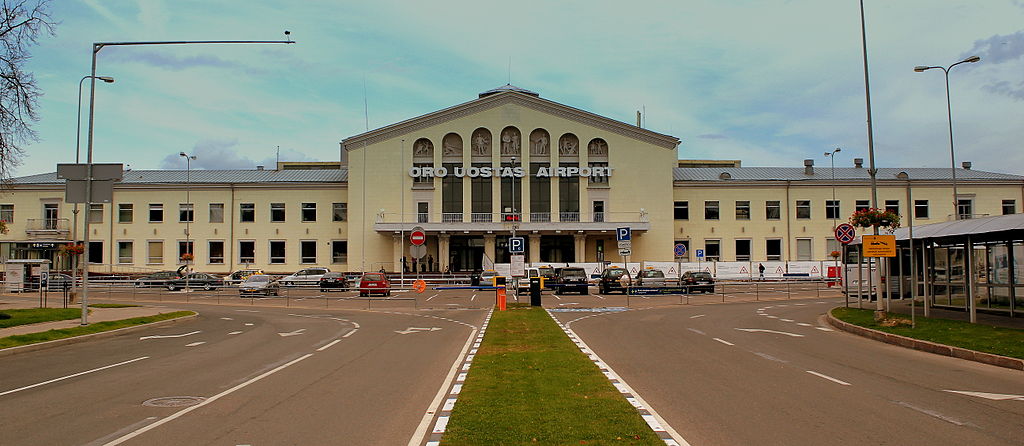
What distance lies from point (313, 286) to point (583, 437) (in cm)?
5388

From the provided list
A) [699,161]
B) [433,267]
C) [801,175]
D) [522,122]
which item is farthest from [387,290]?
[699,161]

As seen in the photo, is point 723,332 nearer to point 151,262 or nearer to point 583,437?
point 583,437

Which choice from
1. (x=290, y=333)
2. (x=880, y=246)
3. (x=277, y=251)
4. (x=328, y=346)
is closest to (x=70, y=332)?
(x=290, y=333)

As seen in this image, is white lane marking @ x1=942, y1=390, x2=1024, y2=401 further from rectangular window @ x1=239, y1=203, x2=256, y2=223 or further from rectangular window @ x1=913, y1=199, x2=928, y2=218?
rectangular window @ x1=239, y1=203, x2=256, y2=223

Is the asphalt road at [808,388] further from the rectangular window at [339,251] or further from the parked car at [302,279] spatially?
the rectangular window at [339,251]

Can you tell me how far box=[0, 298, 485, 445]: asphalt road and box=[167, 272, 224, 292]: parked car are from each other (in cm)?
3527

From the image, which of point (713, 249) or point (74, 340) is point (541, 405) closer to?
point (74, 340)

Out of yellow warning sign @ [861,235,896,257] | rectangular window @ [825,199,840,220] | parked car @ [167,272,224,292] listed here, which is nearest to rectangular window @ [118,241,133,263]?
parked car @ [167,272,224,292]

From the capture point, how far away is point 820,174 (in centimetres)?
7662

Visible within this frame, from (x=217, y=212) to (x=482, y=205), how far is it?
2529 centimetres

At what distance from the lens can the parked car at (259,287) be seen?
47281 millimetres

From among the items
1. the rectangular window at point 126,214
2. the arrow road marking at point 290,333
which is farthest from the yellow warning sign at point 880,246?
the rectangular window at point 126,214

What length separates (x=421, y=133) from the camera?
228 feet

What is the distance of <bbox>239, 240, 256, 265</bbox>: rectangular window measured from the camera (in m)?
71.4
